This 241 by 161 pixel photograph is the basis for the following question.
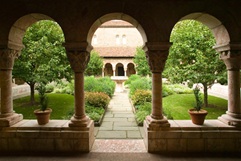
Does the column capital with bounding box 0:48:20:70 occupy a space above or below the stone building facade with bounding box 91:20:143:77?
below

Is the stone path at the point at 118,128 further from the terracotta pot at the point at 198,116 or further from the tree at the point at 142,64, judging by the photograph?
the tree at the point at 142,64

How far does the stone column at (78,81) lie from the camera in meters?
4.13

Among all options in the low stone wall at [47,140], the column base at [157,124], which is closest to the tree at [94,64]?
the low stone wall at [47,140]

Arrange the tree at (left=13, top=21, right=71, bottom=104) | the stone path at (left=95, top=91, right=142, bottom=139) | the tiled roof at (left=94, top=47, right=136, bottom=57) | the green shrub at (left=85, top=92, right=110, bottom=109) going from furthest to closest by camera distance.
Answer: the tiled roof at (left=94, top=47, right=136, bottom=57), the green shrub at (left=85, top=92, right=110, bottom=109), the tree at (left=13, top=21, right=71, bottom=104), the stone path at (left=95, top=91, right=142, bottom=139)

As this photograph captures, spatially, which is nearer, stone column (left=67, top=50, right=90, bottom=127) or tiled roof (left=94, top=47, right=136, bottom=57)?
stone column (left=67, top=50, right=90, bottom=127)

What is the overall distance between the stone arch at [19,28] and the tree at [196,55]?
6.44m

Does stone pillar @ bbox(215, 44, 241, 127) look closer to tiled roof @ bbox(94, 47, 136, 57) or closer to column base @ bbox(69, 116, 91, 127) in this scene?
column base @ bbox(69, 116, 91, 127)

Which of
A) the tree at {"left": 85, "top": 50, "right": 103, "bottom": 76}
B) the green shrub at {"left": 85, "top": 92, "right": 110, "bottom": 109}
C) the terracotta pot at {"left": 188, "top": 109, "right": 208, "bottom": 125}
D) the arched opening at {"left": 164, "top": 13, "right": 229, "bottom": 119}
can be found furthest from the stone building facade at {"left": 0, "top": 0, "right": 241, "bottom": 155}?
the tree at {"left": 85, "top": 50, "right": 103, "bottom": 76}

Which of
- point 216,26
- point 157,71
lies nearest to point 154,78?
point 157,71

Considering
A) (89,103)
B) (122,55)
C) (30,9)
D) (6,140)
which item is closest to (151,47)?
(30,9)

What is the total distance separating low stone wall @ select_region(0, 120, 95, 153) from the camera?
4.07 metres

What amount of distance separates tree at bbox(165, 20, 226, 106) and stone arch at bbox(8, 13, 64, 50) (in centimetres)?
644

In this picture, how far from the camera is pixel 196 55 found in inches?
329

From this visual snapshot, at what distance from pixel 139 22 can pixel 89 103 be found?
5.63 meters
